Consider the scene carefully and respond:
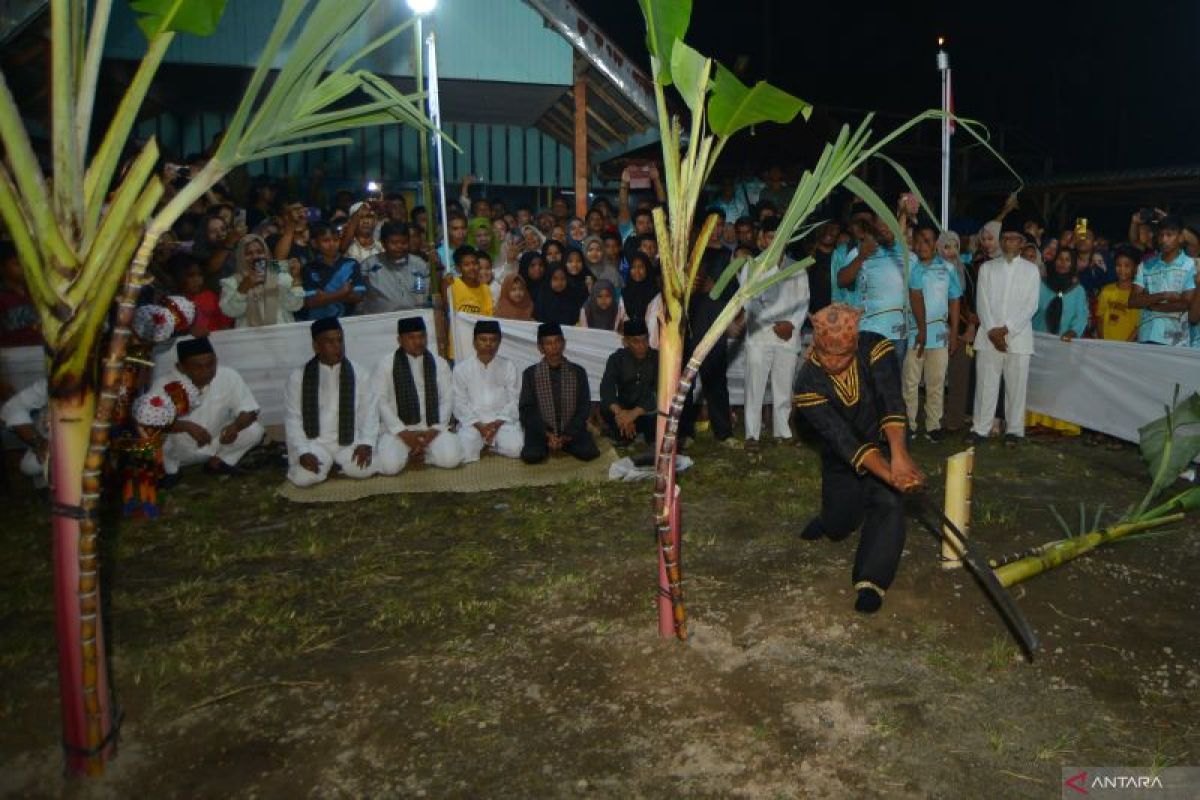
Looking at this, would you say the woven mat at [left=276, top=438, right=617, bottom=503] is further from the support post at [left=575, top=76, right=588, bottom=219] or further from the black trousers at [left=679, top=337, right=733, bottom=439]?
the support post at [left=575, top=76, right=588, bottom=219]

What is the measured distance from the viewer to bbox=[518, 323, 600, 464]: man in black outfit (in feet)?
23.5

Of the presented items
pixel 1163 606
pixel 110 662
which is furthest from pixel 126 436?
pixel 1163 606

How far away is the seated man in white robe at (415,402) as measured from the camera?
22.9 feet

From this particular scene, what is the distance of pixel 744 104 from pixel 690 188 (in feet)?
1.55

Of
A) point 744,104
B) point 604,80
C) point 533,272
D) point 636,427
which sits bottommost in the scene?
point 636,427

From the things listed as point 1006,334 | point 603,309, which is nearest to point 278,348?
point 603,309

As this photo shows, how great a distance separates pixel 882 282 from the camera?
24.3 ft

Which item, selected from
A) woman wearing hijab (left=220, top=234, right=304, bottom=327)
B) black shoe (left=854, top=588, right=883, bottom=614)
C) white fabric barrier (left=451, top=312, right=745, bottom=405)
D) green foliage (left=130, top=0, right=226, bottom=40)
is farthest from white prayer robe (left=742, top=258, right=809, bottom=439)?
green foliage (left=130, top=0, right=226, bottom=40)

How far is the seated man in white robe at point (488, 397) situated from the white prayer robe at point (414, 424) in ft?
0.40

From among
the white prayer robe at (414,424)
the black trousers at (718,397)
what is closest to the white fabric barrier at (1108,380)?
the black trousers at (718,397)

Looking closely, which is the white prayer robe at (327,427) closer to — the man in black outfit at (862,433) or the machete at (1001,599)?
the man in black outfit at (862,433)

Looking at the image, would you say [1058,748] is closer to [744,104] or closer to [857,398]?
[857,398]

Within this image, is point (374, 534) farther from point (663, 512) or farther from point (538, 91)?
point (538, 91)

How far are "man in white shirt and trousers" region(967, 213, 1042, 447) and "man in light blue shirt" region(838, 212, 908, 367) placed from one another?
818 millimetres
